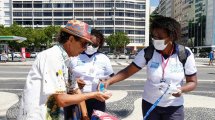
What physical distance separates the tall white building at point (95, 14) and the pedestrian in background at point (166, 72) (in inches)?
4072

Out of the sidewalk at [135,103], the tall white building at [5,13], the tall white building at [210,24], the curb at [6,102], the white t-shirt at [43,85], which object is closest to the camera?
the white t-shirt at [43,85]

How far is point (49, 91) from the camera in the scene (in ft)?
7.79

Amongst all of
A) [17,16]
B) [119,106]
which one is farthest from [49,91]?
[17,16]

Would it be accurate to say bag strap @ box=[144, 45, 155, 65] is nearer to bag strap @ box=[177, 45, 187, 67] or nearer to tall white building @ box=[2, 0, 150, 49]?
bag strap @ box=[177, 45, 187, 67]

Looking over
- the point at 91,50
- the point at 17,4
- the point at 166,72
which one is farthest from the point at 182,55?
the point at 17,4

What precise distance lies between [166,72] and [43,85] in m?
1.47

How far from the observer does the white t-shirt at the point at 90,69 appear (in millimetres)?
4574

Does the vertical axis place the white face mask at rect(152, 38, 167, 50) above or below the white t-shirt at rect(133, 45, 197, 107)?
above

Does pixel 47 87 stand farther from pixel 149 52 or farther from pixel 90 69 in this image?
pixel 90 69

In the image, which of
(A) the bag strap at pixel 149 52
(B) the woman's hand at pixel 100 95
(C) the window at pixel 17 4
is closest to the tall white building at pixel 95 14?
(C) the window at pixel 17 4

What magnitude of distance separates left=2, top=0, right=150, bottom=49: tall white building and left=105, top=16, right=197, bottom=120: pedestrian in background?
103m

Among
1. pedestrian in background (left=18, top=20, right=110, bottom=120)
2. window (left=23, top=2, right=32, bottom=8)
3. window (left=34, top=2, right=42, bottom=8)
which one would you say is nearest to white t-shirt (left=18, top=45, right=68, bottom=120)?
pedestrian in background (left=18, top=20, right=110, bottom=120)

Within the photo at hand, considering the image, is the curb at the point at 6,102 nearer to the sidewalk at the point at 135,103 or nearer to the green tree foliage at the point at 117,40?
the sidewalk at the point at 135,103

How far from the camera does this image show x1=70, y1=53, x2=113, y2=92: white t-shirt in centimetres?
457
